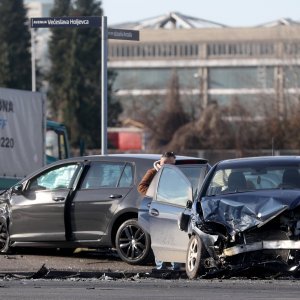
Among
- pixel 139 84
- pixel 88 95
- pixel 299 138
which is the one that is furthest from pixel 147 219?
pixel 139 84

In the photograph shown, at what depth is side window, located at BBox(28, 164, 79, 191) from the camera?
55.4 feet

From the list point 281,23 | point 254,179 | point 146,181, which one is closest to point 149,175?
point 146,181

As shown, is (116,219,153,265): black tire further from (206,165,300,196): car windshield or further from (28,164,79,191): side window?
(206,165,300,196): car windshield

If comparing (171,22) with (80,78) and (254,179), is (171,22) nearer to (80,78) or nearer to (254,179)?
(80,78)

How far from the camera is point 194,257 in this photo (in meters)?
12.7

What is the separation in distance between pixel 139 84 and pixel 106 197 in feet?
333

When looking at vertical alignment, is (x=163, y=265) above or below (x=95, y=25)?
below

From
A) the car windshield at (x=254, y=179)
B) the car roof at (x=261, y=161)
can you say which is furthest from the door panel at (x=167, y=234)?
the car roof at (x=261, y=161)

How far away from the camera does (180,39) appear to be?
119 metres

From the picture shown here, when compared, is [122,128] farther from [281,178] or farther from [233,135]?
[281,178]

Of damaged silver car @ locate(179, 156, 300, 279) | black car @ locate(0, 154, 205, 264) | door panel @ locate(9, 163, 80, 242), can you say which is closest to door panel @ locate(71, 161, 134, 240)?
black car @ locate(0, 154, 205, 264)

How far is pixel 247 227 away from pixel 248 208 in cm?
24

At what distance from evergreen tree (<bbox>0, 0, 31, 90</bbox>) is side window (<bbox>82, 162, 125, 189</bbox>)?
58184mm

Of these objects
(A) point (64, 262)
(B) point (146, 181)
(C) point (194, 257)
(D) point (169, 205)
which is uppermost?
(B) point (146, 181)
